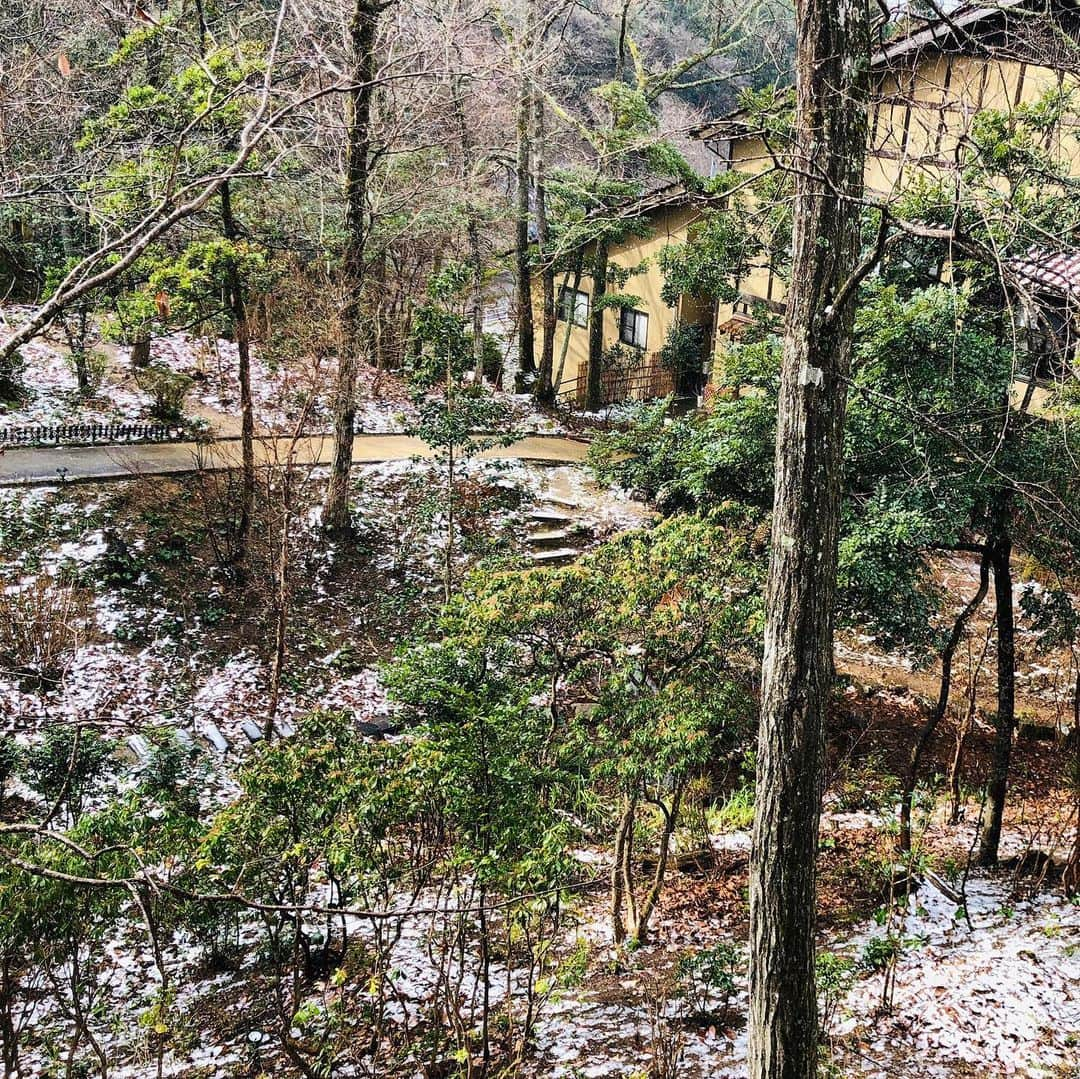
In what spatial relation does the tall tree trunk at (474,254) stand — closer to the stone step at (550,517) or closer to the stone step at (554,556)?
the stone step at (550,517)

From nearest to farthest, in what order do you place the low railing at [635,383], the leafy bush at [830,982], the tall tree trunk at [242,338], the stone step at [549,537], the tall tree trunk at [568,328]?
1. the leafy bush at [830,982]
2. the tall tree trunk at [242,338]
3. the stone step at [549,537]
4. the tall tree trunk at [568,328]
5. the low railing at [635,383]

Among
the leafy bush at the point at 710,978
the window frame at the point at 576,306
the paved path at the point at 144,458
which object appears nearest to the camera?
the leafy bush at the point at 710,978

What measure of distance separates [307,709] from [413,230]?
10.4 metres

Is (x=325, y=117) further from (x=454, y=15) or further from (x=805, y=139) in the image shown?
(x=805, y=139)

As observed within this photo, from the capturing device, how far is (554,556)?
14.5 m

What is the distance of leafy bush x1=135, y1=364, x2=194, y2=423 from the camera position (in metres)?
15.8

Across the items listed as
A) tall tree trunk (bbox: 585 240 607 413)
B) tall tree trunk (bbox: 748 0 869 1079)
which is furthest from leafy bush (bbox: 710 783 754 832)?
tall tree trunk (bbox: 585 240 607 413)

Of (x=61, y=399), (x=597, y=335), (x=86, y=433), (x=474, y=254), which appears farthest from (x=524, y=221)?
(x=86, y=433)

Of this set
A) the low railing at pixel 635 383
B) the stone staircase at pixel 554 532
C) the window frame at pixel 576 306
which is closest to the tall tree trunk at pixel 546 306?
the low railing at pixel 635 383

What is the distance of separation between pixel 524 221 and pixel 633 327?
189 inches

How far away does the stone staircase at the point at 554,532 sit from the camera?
14.5 metres

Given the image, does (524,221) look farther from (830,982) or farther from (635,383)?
(830,982)

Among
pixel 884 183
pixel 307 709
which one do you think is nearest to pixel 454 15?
pixel 884 183

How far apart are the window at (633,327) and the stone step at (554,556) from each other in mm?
10682
